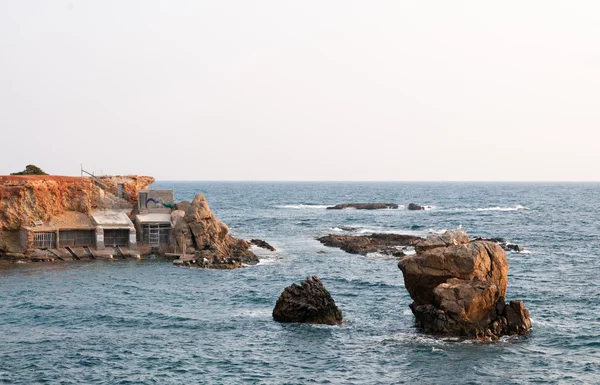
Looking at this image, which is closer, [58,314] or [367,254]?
[58,314]

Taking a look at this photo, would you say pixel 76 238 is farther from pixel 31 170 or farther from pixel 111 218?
pixel 31 170

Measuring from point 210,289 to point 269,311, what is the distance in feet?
35.7

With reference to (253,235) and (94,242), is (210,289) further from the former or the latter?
(253,235)

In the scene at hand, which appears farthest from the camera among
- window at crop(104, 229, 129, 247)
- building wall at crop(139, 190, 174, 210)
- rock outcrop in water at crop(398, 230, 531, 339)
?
building wall at crop(139, 190, 174, 210)

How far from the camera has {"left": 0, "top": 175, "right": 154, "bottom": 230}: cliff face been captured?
75062 millimetres

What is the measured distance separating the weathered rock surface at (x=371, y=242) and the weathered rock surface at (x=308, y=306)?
3536 centimetres

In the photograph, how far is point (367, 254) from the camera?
8294 cm

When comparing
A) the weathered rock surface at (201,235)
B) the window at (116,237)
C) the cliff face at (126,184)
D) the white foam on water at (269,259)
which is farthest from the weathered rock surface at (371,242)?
the window at (116,237)

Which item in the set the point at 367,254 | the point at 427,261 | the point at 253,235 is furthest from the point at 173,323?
the point at 253,235

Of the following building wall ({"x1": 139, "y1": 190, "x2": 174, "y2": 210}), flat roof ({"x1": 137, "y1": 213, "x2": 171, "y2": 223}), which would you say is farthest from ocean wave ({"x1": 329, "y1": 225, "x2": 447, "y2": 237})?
flat roof ({"x1": 137, "y1": 213, "x2": 171, "y2": 223})

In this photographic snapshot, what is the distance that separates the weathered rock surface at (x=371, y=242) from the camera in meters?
85.1

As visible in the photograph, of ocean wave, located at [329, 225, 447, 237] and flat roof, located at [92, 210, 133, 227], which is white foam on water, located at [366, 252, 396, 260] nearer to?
ocean wave, located at [329, 225, 447, 237]

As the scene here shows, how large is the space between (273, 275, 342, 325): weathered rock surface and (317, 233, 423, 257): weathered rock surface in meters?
35.4

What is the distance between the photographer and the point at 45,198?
77812 millimetres
